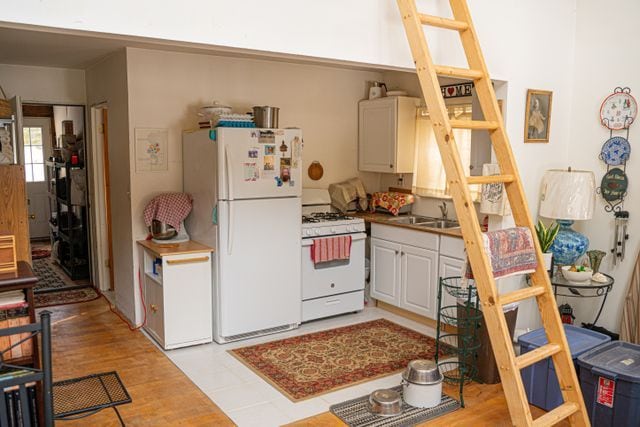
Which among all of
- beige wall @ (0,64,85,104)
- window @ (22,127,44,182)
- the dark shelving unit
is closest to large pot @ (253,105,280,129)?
beige wall @ (0,64,85,104)

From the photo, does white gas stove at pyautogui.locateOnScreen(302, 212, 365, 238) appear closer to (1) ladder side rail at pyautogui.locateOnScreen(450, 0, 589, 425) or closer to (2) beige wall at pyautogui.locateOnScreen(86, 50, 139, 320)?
(2) beige wall at pyautogui.locateOnScreen(86, 50, 139, 320)

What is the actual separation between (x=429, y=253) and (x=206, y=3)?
2902 millimetres

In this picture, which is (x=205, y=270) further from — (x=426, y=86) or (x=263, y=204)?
(x=426, y=86)

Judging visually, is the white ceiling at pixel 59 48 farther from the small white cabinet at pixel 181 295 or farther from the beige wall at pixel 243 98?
the small white cabinet at pixel 181 295

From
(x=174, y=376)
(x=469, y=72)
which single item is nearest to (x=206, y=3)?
(x=469, y=72)

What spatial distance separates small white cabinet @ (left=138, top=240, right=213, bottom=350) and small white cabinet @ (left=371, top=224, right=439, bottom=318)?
5.44ft

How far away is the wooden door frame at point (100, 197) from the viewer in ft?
18.3

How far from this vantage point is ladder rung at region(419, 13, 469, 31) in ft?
8.99

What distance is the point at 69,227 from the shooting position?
654 centimetres

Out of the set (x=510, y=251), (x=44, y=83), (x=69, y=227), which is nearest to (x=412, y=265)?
(x=510, y=251)

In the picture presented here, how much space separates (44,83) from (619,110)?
5.10 meters

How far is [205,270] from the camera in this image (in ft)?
14.5

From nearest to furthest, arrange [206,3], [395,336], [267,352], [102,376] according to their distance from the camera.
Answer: [206,3]
[102,376]
[267,352]
[395,336]

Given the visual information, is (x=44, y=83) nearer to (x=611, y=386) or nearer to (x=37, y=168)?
(x=37, y=168)
